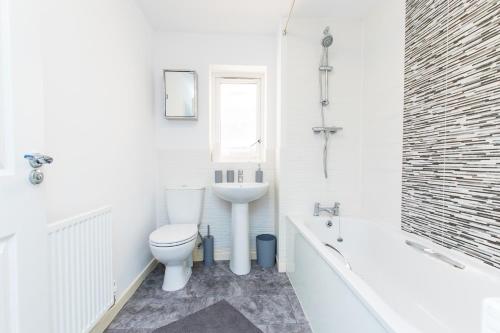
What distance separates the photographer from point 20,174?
0.69 metres

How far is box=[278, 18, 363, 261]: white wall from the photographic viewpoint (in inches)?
81.4

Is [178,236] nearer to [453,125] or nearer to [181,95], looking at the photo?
[181,95]

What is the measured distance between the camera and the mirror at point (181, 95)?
2160mm

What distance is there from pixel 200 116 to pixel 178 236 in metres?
1.21

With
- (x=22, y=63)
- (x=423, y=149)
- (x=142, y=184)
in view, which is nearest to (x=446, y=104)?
(x=423, y=149)

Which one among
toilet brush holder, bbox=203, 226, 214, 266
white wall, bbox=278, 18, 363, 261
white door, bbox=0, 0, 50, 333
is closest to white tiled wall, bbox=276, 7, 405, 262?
white wall, bbox=278, 18, 363, 261

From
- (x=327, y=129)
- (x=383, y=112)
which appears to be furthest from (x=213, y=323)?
(x=383, y=112)

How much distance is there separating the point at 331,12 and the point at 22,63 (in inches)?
86.1

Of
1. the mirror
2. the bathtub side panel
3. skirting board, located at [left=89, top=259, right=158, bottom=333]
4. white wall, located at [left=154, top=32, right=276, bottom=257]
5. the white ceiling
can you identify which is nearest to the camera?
the bathtub side panel

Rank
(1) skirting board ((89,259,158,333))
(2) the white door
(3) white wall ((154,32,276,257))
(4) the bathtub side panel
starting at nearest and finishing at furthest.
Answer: (2) the white door, (4) the bathtub side panel, (1) skirting board ((89,259,158,333)), (3) white wall ((154,32,276,257))

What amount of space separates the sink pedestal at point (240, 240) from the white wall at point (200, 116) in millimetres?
315

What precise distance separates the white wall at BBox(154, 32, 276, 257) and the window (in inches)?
6.6

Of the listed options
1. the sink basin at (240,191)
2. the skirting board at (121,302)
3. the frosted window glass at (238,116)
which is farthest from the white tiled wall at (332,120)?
the skirting board at (121,302)

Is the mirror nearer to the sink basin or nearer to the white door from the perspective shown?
the sink basin
